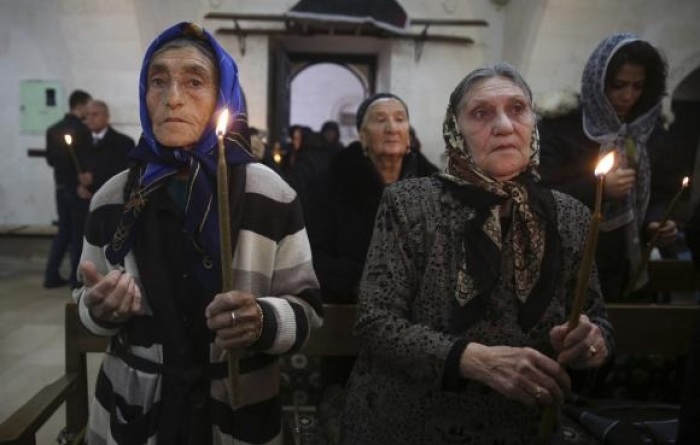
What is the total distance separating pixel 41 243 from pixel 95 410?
24.2 ft

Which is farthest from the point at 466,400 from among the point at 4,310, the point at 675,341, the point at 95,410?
the point at 4,310

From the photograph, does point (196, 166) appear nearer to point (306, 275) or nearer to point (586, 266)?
point (306, 275)

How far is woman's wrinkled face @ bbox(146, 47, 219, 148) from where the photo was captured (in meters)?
1.37

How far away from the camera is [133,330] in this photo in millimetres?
1392

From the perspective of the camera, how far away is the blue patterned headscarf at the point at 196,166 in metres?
1.33

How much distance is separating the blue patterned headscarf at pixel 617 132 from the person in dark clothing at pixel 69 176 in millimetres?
4985

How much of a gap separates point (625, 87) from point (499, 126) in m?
1.28

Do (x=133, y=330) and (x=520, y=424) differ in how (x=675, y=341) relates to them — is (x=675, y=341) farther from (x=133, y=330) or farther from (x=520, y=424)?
(x=133, y=330)

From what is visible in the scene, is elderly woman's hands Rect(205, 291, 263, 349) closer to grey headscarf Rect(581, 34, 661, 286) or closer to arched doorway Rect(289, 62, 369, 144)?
grey headscarf Rect(581, 34, 661, 286)

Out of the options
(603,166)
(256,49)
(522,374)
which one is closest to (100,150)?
(256,49)

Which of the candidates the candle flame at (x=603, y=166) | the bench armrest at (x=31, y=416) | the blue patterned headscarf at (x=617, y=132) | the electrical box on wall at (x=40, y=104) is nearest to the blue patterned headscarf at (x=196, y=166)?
the bench armrest at (x=31, y=416)

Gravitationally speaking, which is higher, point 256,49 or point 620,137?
point 256,49

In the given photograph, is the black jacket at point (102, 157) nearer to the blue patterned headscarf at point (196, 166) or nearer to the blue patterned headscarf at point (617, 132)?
the blue patterned headscarf at point (196, 166)

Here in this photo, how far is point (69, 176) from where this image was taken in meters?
5.84
